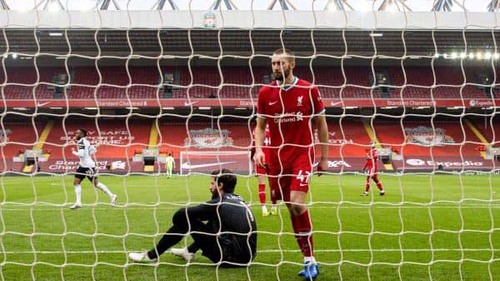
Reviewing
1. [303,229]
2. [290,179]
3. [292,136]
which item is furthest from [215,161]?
[303,229]

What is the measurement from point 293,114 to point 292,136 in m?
0.21

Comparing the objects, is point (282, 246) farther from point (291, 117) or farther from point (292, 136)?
point (291, 117)

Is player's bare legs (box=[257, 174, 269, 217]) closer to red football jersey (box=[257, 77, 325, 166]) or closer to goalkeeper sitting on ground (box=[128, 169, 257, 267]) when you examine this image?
goalkeeper sitting on ground (box=[128, 169, 257, 267])

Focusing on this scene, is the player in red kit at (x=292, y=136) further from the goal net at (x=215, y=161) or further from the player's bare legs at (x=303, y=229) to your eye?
the goal net at (x=215, y=161)

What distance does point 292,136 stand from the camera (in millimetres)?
4828

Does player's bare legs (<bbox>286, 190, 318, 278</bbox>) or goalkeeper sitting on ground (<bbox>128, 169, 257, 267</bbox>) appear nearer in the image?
player's bare legs (<bbox>286, 190, 318, 278</bbox>)

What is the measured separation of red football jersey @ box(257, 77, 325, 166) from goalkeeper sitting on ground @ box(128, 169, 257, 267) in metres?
0.65

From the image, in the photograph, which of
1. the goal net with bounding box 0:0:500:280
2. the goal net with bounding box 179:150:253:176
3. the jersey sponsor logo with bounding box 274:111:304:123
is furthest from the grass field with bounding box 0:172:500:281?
the goal net with bounding box 179:150:253:176

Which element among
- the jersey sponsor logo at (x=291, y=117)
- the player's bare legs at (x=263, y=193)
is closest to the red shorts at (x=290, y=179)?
the jersey sponsor logo at (x=291, y=117)

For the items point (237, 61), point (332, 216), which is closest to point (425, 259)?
point (332, 216)

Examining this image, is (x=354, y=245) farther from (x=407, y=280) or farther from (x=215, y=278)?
(x=215, y=278)

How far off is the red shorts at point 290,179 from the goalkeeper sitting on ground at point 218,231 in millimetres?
378

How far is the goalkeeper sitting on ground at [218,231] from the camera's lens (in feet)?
15.4

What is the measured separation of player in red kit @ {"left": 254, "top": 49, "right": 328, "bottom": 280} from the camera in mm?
4590
